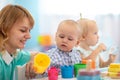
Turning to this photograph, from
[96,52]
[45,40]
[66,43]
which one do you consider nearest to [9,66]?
[66,43]

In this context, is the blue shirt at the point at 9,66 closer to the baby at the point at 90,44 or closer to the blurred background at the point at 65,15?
the baby at the point at 90,44

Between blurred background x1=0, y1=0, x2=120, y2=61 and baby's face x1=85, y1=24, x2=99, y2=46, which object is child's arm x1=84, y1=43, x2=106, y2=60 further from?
blurred background x1=0, y1=0, x2=120, y2=61

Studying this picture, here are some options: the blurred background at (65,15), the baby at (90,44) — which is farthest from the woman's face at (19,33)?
the blurred background at (65,15)

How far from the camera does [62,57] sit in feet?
4.94

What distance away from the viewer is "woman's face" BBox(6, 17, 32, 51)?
1404 mm

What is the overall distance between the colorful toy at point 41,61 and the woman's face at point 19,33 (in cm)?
30

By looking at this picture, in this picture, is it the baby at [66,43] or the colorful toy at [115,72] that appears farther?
the baby at [66,43]

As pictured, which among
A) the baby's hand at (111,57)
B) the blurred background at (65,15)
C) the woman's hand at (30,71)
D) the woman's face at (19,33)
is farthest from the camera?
the blurred background at (65,15)

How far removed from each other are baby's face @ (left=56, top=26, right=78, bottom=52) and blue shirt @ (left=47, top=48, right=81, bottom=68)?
0.10 ft

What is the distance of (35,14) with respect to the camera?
258cm

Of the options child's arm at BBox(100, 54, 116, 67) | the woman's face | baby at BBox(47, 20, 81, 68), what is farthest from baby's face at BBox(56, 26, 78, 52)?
child's arm at BBox(100, 54, 116, 67)

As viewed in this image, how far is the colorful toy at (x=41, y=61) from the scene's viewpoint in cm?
111

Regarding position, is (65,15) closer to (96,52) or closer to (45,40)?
(45,40)

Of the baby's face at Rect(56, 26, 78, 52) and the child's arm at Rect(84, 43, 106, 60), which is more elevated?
the baby's face at Rect(56, 26, 78, 52)
